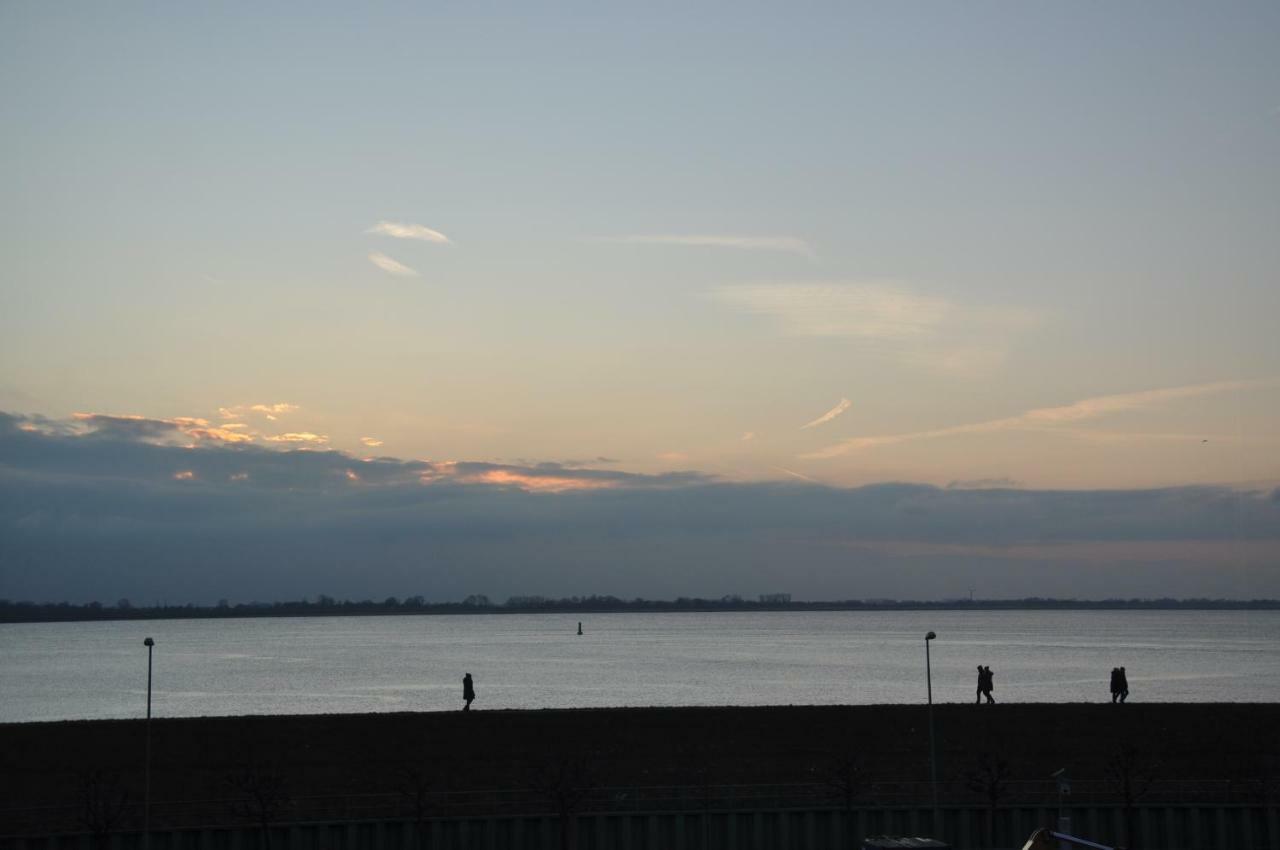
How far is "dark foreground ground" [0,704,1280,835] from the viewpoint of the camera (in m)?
44.2

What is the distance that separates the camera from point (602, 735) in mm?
51875

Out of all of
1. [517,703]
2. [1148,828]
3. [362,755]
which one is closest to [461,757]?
[362,755]

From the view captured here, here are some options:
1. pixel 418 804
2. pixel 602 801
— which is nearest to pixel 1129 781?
pixel 602 801

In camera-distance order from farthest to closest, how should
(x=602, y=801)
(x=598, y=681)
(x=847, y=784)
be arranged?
(x=598, y=681) → (x=602, y=801) → (x=847, y=784)

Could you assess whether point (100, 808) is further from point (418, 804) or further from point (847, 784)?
point (847, 784)

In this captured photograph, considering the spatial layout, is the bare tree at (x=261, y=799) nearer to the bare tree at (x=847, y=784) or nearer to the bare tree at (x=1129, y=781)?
the bare tree at (x=847, y=784)

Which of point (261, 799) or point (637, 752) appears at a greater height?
point (261, 799)

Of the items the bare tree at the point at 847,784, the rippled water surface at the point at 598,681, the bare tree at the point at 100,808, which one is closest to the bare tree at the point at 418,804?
the bare tree at the point at 100,808

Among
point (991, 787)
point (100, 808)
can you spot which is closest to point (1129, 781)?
point (991, 787)

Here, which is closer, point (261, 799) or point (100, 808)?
point (261, 799)

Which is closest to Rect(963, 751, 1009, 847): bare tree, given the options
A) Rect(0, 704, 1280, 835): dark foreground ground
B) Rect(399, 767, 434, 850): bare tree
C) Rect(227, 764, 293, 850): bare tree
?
Rect(0, 704, 1280, 835): dark foreground ground

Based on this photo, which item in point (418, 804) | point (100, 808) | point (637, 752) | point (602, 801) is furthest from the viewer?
point (637, 752)

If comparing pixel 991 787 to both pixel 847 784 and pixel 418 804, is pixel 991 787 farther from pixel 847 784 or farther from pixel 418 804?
pixel 418 804

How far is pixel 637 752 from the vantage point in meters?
50.0
